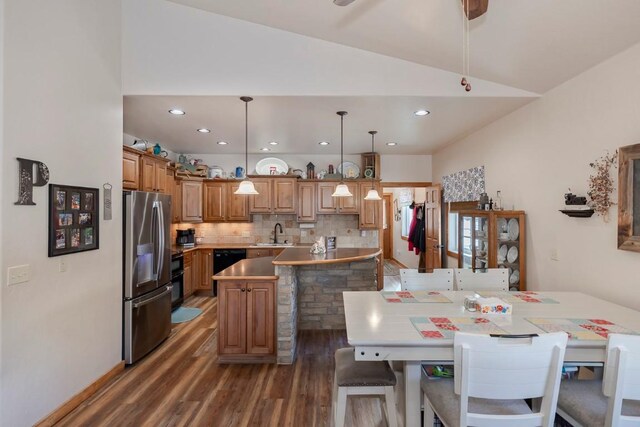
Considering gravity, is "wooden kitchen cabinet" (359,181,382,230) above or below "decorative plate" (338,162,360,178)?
below

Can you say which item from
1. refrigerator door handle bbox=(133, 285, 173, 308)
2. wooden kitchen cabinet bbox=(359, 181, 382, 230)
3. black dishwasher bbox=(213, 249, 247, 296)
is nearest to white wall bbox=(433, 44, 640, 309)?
wooden kitchen cabinet bbox=(359, 181, 382, 230)

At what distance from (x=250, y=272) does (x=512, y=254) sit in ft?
9.10

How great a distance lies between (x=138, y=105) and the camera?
11.2ft

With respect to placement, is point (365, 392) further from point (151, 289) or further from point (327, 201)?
point (327, 201)

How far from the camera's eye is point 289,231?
20.7 feet

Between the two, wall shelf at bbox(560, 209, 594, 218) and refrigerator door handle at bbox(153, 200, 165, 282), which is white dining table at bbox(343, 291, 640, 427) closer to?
wall shelf at bbox(560, 209, 594, 218)

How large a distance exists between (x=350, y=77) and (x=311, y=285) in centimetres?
245

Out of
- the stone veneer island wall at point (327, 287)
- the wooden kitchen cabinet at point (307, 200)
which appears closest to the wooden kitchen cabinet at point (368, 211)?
the wooden kitchen cabinet at point (307, 200)

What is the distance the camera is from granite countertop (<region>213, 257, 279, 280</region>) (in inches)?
124

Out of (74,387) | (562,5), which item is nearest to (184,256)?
(74,387)

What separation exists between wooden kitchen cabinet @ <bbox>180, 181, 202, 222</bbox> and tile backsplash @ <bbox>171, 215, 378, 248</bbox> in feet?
1.70

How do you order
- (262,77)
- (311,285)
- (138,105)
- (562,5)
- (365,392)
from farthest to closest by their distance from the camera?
(311,285) → (138,105) → (262,77) → (562,5) → (365,392)

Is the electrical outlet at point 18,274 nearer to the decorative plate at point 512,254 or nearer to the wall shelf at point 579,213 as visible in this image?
the wall shelf at point 579,213

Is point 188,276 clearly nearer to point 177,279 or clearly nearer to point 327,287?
point 177,279
